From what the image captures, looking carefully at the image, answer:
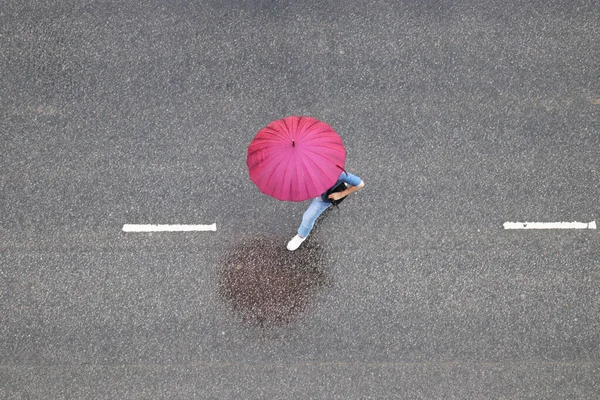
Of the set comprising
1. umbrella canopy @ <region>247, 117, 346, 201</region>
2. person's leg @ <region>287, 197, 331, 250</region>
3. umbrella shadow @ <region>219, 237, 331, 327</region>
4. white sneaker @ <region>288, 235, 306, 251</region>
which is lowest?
umbrella shadow @ <region>219, 237, 331, 327</region>

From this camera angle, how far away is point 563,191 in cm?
621

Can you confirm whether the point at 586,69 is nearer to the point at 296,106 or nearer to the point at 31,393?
the point at 296,106

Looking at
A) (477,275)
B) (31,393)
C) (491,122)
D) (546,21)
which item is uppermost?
(546,21)

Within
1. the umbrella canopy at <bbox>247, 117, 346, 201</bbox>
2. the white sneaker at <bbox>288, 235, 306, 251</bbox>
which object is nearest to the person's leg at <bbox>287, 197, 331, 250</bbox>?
the white sneaker at <bbox>288, 235, 306, 251</bbox>

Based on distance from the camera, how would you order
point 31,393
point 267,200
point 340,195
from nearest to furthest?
point 340,195
point 31,393
point 267,200

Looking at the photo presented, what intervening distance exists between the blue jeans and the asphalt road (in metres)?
0.31

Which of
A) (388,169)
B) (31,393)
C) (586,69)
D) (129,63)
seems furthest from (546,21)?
(31,393)

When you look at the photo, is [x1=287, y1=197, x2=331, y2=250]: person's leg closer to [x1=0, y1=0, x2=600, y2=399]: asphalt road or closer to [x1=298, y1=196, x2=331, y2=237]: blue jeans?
[x1=298, y1=196, x2=331, y2=237]: blue jeans

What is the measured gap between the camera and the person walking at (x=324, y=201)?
5281 millimetres

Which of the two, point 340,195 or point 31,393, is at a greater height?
point 340,195

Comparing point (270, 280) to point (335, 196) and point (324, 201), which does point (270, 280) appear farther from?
point (335, 196)

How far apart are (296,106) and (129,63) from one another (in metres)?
1.93

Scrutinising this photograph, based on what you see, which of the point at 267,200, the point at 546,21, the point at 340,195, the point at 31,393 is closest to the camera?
the point at 340,195

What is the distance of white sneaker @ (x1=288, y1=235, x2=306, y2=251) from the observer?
600cm
